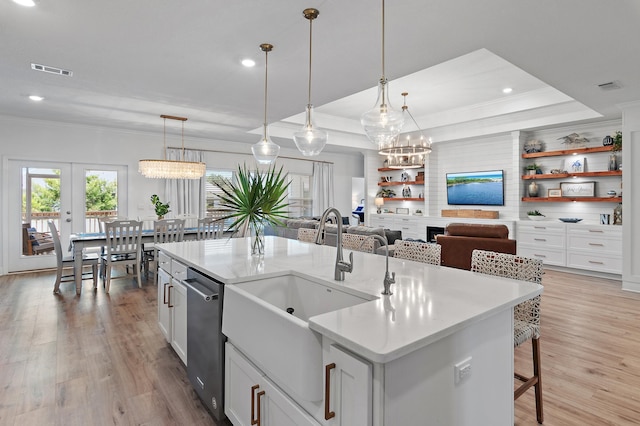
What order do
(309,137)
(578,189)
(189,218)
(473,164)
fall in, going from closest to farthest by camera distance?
1. (309,137)
2. (578,189)
3. (189,218)
4. (473,164)

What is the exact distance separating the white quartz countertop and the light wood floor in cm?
90

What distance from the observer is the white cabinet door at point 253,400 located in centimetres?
136

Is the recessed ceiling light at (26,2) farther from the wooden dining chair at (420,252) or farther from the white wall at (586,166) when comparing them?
the white wall at (586,166)

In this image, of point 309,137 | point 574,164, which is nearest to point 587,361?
point 309,137

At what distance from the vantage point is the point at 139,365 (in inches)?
106

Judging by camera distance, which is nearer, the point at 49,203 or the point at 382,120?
the point at 382,120

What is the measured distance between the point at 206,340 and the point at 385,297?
1.11 metres

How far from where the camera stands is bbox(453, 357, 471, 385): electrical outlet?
124cm

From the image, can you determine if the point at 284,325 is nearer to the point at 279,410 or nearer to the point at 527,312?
the point at 279,410

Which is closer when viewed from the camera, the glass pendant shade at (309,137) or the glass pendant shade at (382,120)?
the glass pendant shade at (382,120)

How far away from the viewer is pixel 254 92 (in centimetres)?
450

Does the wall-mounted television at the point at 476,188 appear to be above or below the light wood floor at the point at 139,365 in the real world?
above

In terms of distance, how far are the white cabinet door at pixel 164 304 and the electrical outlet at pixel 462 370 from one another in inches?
87.7

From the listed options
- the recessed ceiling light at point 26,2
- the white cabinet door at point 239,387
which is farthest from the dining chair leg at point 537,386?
the recessed ceiling light at point 26,2
